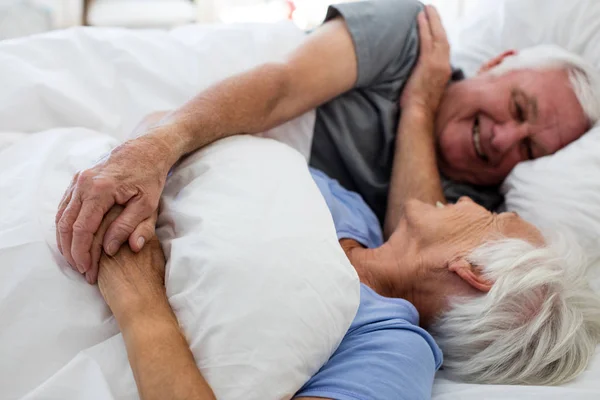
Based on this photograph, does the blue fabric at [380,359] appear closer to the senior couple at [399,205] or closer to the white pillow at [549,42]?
the senior couple at [399,205]

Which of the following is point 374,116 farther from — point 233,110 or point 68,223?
point 68,223

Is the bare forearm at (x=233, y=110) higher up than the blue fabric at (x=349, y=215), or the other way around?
the bare forearm at (x=233, y=110)

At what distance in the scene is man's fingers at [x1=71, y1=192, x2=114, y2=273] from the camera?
2.72ft

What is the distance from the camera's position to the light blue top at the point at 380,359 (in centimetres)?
82

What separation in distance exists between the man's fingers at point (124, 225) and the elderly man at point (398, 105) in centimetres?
26

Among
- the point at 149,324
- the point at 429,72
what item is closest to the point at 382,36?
the point at 429,72

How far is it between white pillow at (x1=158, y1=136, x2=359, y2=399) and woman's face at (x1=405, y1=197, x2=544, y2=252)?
0.82 feet

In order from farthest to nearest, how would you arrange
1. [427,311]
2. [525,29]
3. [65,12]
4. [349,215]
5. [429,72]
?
1. [65,12]
2. [525,29]
3. [429,72]
4. [349,215]
5. [427,311]

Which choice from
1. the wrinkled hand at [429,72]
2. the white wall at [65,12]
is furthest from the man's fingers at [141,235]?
the white wall at [65,12]

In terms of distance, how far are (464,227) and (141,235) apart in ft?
1.96

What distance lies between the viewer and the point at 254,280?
0.80 m

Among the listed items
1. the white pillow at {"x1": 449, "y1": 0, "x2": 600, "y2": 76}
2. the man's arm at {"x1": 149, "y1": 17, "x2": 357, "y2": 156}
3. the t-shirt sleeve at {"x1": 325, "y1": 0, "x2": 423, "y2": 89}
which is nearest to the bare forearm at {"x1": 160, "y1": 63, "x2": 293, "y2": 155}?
the man's arm at {"x1": 149, "y1": 17, "x2": 357, "y2": 156}

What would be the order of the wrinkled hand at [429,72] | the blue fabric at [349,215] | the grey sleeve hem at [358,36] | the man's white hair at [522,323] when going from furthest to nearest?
the wrinkled hand at [429,72] < the grey sleeve hem at [358,36] < the blue fabric at [349,215] < the man's white hair at [522,323]

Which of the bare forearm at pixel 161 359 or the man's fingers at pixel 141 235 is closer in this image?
the bare forearm at pixel 161 359
